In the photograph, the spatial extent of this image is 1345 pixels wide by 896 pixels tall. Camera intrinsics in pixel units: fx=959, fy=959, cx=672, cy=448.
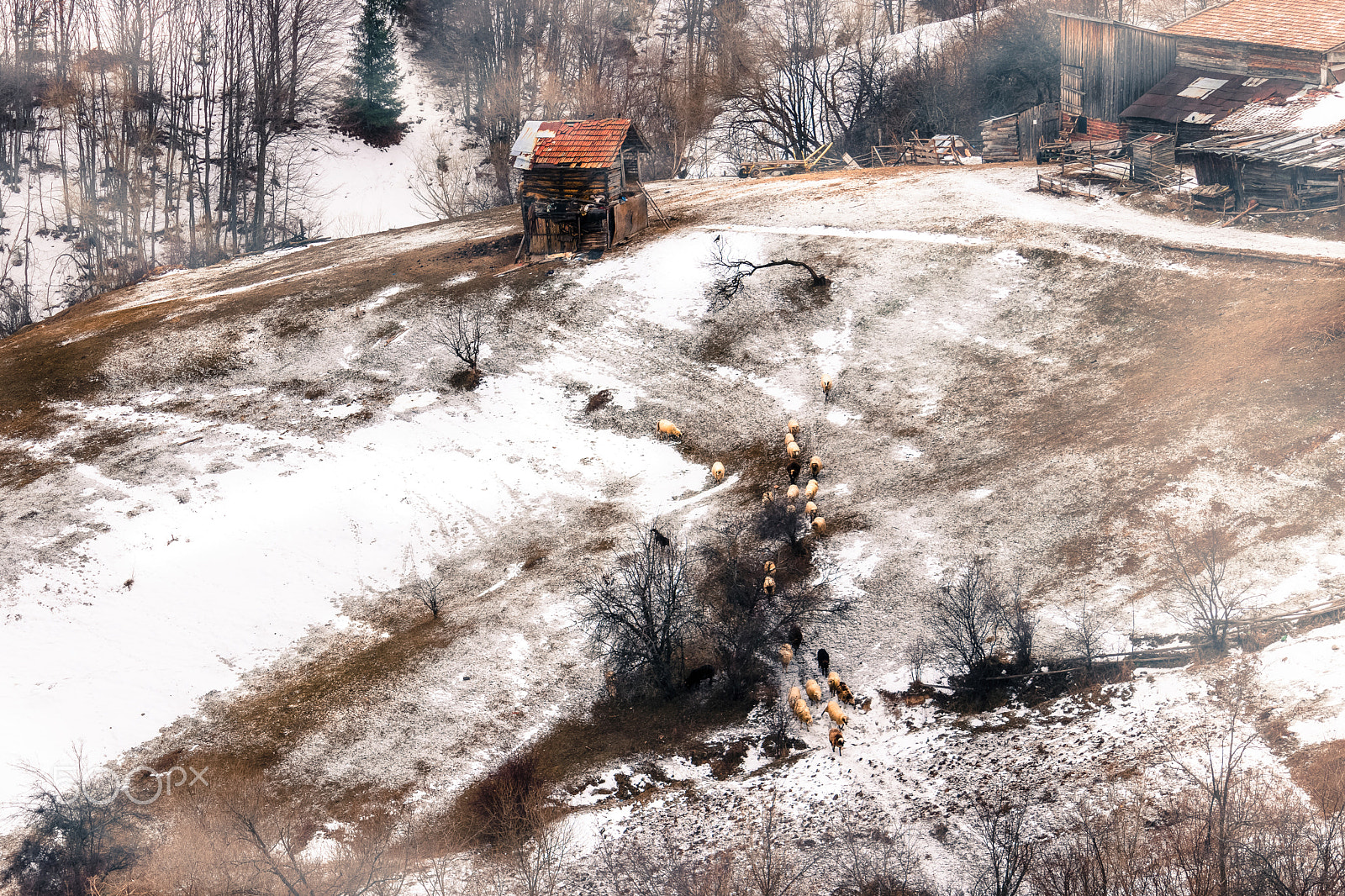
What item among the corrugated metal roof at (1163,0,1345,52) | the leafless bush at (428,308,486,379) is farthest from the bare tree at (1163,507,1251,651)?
the corrugated metal roof at (1163,0,1345,52)

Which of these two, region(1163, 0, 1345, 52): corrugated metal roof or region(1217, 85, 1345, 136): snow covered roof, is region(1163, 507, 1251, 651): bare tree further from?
region(1163, 0, 1345, 52): corrugated metal roof

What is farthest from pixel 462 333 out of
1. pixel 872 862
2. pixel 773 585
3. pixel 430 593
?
pixel 872 862

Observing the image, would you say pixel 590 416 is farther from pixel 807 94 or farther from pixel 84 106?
pixel 84 106

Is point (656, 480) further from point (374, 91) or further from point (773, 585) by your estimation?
point (374, 91)

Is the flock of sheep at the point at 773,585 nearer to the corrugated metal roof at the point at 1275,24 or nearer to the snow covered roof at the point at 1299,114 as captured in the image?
the snow covered roof at the point at 1299,114

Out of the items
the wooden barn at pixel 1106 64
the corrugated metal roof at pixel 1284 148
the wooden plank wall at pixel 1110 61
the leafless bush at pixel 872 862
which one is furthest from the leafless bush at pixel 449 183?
the leafless bush at pixel 872 862

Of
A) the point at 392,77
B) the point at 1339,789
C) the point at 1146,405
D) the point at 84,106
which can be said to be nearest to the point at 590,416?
the point at 1146,405
